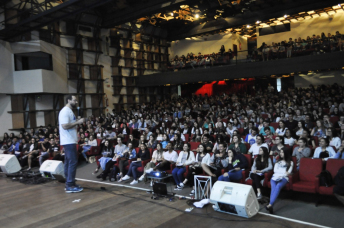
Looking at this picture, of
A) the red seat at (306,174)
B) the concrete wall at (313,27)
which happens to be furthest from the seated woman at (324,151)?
the concrete wall at (313,27)

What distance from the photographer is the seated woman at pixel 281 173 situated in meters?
4.47

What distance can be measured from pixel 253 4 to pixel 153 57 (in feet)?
25.6

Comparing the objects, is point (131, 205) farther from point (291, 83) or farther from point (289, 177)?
point (291, 83)

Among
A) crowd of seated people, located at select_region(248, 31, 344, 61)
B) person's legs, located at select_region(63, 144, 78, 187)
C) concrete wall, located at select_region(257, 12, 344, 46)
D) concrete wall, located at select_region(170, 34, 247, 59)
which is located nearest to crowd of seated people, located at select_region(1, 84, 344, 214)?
person's legs, located at select_region(63, 144, 78, 187)

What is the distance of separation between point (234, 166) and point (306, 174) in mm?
1284

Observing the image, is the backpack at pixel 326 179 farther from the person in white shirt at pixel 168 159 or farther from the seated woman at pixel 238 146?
the person in white shirt at pixel 168 159

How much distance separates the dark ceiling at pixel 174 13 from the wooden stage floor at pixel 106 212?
7939 millimetres

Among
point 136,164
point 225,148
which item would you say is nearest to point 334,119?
point 225,148

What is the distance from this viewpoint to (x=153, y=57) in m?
20.9

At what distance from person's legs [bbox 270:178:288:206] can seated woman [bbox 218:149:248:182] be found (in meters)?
0.77

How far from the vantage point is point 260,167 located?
5273 mm

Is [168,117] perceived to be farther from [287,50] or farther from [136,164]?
[287,50]

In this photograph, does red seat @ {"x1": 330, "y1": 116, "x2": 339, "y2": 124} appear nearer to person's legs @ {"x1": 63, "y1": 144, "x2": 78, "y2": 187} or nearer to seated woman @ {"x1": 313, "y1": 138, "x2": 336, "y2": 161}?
seated woman @ {"x1": 313, "y1": 138, "x2": 336, "y2": 161}

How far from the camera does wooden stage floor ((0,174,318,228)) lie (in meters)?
3.93
